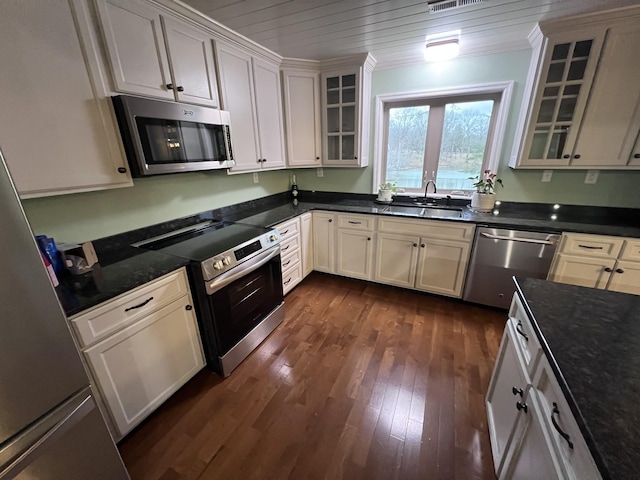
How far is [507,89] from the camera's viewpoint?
2355mm

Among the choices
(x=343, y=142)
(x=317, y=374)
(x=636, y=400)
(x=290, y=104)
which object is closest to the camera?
(x=636, y=400)

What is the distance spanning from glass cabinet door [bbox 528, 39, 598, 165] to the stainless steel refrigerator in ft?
10.2

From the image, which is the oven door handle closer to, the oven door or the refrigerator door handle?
the oven door

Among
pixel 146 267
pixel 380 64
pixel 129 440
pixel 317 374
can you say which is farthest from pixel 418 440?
pixel 380 64

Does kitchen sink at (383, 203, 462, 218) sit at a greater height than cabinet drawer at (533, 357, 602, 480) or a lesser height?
greater

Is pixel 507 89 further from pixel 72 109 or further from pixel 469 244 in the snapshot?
pixel 72 109

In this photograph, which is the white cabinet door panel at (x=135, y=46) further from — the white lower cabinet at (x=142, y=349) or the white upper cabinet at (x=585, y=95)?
the white upper cabinet at (x=585, y=95)

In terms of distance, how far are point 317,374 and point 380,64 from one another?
297 centimetres

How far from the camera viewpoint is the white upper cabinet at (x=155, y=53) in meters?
1.38

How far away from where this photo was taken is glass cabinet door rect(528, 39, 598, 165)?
1.91 metres

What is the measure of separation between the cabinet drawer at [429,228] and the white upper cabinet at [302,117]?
1.06m

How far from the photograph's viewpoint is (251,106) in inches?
90.3

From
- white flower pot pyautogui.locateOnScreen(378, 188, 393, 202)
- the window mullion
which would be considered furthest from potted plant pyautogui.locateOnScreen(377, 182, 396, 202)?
the window mullion

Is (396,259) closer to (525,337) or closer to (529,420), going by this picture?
(525,337)
